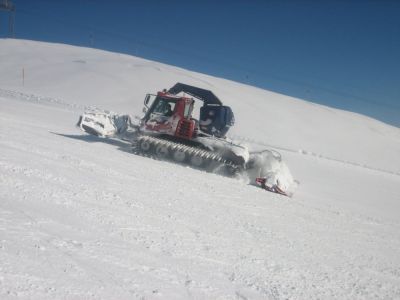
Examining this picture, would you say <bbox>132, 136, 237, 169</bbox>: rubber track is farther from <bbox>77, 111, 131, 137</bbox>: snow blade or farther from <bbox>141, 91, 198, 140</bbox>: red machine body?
<bbox>77, 111, 131, 137</bbox>: snow blade

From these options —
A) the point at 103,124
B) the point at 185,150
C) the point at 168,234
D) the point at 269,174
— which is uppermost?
the point at 103,124

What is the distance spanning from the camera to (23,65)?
45.7 m

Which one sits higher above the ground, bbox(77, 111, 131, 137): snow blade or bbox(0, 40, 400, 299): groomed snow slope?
bbox(77, 111, 131, 137): snow blade

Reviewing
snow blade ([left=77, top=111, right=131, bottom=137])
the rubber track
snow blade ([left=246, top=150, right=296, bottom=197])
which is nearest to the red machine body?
the rubber track

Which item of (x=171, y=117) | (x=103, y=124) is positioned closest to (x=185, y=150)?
(x=171, y=117)

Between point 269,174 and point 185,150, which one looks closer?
point 269,174

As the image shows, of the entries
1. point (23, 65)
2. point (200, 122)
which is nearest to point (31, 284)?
point (200, 122)

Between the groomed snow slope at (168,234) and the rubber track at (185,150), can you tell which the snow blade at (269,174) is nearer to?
the groomed snow slope at (168,234)

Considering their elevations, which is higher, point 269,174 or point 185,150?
point 185,150

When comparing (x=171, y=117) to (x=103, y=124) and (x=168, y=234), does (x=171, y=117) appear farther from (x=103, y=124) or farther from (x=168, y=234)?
(x=168, y=234)

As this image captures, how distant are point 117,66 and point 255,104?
18.2m

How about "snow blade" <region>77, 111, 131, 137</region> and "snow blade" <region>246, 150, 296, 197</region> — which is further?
"snow blade" <region>77, 111, 131, 137</region>

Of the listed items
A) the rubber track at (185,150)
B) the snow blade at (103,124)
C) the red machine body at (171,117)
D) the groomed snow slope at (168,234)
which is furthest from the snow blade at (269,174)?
the snow blade at (103,124)

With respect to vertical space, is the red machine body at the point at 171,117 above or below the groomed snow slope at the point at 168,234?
above
